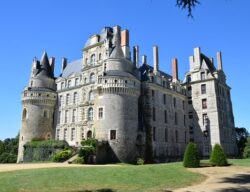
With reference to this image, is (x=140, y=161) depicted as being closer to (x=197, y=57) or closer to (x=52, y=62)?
(x=197, y=57)

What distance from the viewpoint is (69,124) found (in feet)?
123

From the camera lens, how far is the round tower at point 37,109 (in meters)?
37.4

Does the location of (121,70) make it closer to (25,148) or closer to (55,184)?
(25,148)

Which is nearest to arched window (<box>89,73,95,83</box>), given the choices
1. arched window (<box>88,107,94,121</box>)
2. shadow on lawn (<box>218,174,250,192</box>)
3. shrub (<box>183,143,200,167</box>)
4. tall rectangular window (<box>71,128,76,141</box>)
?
arched window (<box>88,107,94,121</box>)

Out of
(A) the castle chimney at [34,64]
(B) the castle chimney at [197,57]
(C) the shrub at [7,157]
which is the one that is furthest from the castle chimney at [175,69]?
(C) the shrub at [7,157]

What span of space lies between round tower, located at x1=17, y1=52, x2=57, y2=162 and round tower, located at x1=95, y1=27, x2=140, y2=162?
9.94m

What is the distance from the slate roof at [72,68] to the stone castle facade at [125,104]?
207mm

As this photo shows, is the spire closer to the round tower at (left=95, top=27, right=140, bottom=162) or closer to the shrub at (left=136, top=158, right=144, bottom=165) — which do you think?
the round tower at (left=95, top=27, right=140, bottom=162)

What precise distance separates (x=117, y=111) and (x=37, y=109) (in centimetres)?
1324

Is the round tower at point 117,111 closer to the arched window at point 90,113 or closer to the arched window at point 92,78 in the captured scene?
the arched window at point 90,113

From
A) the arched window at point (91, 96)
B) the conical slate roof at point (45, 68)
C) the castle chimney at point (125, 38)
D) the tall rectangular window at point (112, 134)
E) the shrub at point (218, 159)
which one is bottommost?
the shrub at point (218, 159)

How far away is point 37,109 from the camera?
38.2 meters

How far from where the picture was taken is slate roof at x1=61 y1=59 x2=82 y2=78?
136 feet

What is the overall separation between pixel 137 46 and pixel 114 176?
26.3m
